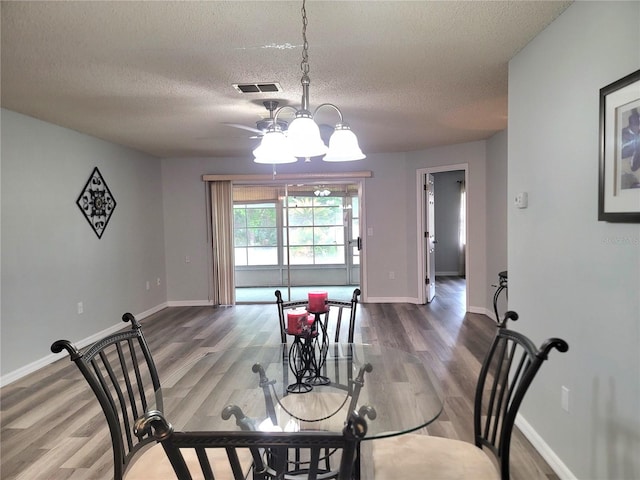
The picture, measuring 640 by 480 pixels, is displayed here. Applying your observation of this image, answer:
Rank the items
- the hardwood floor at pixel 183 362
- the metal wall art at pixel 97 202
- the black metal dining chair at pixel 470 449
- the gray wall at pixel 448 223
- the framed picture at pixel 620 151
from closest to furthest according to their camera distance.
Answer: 1. the black metal dining chair at pixel 470 449
2. the framed picture at pixel 620 151
3. the hardwood floor at pixel 183 362
4. the metal wall art at pixel 97 202
5. the gray wall at pixel 448 223

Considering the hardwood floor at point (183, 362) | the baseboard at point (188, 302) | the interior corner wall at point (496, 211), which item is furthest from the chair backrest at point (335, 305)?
the baseboard at point (188, 302)

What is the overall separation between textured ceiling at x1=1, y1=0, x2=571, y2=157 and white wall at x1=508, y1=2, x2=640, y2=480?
295mm

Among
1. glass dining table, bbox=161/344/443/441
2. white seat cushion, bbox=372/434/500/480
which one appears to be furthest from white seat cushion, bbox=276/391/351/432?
white seat cushion, bbox=372/434/500/480

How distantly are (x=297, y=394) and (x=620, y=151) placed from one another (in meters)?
1.68

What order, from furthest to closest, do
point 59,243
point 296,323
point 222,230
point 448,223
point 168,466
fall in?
point 448,223, point 222,230, point 59,243, point 296,323, point 168,466

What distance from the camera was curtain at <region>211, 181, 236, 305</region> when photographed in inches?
251

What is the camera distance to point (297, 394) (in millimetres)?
1890

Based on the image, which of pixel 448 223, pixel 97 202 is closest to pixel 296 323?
pixel 97 202

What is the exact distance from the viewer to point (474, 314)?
549 cm

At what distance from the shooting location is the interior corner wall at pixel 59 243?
3516 mm

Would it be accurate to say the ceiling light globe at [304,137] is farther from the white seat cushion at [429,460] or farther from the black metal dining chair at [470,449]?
the white seat cushion at [429,460]

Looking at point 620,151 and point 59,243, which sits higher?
point 620,151

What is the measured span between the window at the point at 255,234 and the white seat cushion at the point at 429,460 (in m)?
5.73

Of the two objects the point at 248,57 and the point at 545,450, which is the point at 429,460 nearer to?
the point at 545,450
